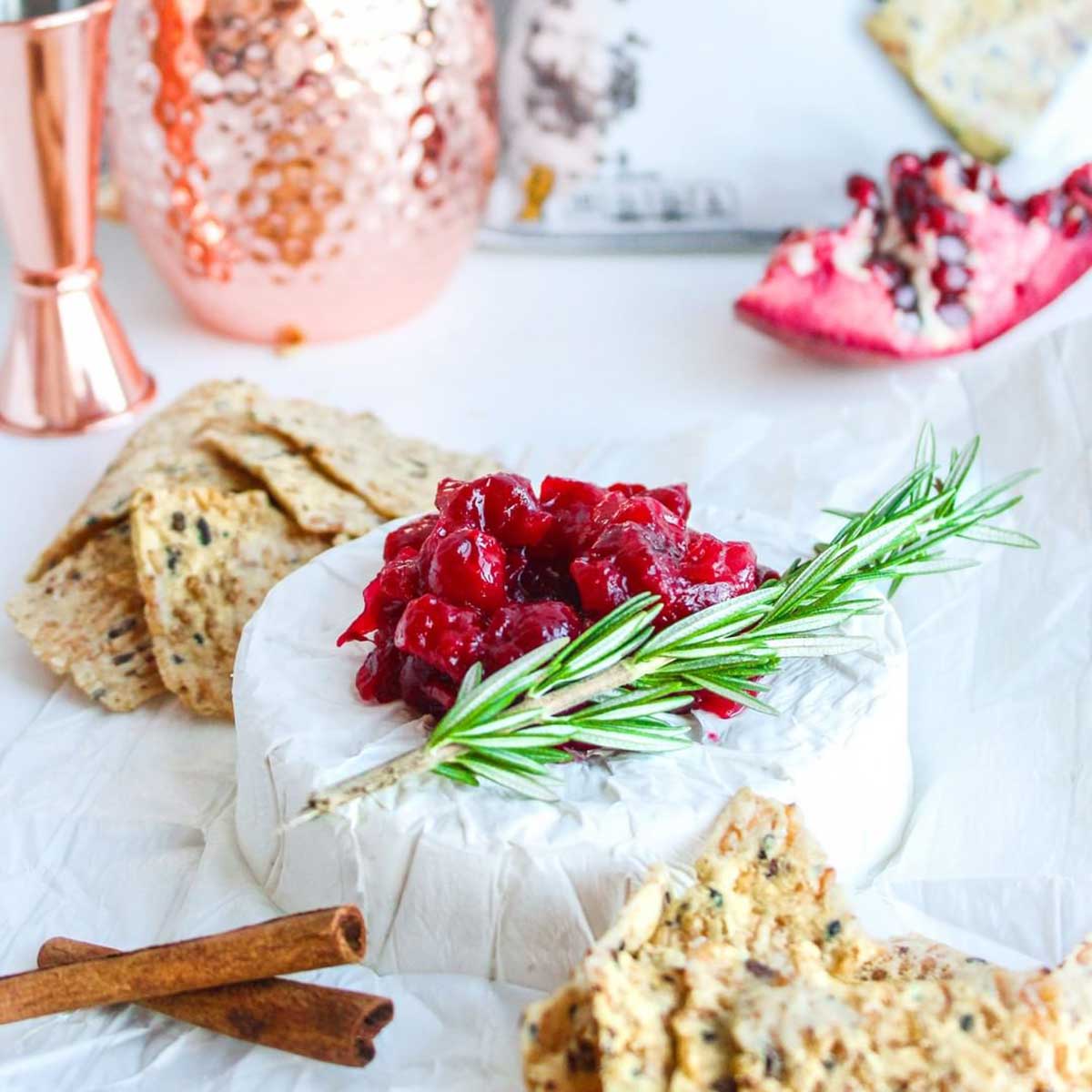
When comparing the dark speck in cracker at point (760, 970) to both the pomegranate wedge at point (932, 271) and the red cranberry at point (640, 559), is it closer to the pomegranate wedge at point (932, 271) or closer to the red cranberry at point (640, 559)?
the red cranberry at point (640, 559)

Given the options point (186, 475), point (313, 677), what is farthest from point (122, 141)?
point (313, 677)

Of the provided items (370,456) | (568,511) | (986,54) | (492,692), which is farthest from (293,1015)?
(986,54)

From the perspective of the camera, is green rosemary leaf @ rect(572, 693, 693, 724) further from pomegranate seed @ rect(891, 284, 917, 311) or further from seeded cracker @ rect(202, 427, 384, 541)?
pomegranate seed @ rect(891, 284, 917, 311)

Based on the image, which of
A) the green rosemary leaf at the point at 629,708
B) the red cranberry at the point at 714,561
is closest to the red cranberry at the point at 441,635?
the green rosemary leaf at the point at 629,708

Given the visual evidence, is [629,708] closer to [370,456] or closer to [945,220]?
[370,456]

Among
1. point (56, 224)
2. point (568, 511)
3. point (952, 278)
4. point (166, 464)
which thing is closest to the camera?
point (568, 511)

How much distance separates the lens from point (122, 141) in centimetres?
258

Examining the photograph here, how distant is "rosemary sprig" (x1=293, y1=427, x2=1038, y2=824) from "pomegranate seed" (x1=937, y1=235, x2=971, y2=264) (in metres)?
0.99

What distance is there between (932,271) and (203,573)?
4.31ft

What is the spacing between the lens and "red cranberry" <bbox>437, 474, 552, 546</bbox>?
5.12 ft

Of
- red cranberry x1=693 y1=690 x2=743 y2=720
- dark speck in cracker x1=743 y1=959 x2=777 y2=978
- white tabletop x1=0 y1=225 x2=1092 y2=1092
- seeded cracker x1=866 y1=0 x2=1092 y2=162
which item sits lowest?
white tabletop x1=0 y1=225 x2=1092 y2=1092

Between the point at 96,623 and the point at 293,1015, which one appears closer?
the point at 293,1015

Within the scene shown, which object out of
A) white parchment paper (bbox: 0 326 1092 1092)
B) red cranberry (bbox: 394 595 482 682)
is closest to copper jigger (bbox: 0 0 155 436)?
white parchment paper (bbox: 0 326 1092 1092)

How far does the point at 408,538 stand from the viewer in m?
1.65
